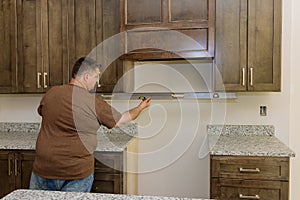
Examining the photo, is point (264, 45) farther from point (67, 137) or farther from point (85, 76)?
point (67, 137)

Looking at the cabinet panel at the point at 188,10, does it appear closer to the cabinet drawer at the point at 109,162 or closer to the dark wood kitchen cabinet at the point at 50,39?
the dark wood kitchen cabinet at the point at 50,39

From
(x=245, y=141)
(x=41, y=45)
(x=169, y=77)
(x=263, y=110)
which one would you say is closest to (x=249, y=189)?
(x=245, y=141)

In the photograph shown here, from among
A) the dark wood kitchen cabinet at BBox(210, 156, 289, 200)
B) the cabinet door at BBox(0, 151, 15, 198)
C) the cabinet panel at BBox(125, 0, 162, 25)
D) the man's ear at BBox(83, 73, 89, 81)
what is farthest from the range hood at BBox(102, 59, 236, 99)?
the cabinet door at BBox(0, 151, 15, 198)

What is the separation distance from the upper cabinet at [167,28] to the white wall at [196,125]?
67cm

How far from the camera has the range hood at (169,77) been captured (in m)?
2.86

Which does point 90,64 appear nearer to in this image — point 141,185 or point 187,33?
point 187,33

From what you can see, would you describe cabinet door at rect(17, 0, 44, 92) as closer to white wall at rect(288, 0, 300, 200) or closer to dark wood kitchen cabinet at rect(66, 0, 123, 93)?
dark wood kitchen cabinet at rect(66, 0, 123, 93)

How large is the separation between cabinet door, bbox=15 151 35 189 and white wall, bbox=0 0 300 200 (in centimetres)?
96

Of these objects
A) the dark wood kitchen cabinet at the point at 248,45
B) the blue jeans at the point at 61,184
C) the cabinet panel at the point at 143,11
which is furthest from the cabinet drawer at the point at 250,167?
the cabinet panel at the point at 143,11

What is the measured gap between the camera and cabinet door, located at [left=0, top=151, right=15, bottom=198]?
2.54 meters

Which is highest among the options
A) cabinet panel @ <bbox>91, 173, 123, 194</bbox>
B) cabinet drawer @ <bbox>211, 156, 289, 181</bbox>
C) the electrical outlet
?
the electrical outlet

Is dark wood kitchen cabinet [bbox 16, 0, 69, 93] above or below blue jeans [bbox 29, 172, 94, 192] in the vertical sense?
above

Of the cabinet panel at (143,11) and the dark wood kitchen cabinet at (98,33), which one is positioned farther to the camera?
the dark wood kitchen cabinet at (98,33)

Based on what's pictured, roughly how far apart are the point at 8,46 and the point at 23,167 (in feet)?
3.77
